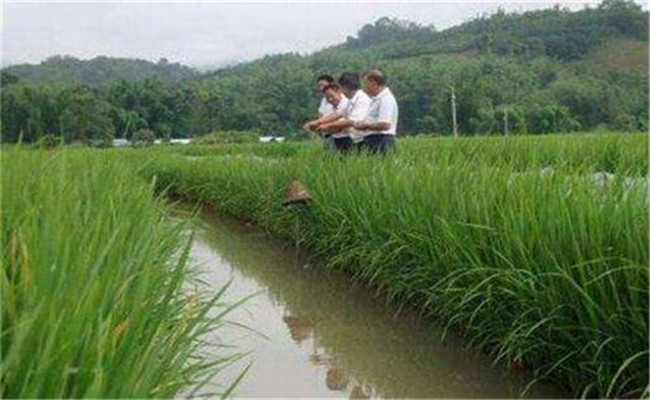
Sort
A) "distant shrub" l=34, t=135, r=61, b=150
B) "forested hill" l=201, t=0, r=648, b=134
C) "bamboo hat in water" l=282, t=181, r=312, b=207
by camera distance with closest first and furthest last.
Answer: "distant shrub" l=34, t=135, r=61, b=150
"bamboo hat in water" l=282, t=181, r=312, b=207
"forested hill" l=201, t=0, r=648, b=134

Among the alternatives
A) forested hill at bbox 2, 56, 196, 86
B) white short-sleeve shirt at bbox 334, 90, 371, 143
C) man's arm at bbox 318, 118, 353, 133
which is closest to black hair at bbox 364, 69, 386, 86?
white short-sleeve shirt at bbox 334, 90, 371, 143

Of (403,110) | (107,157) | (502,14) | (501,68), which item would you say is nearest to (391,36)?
(502,14)

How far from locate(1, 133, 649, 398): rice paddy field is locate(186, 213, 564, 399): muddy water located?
10cm

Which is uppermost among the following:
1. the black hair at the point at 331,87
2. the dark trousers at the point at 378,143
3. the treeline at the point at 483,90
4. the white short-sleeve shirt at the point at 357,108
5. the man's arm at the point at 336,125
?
the black hair at the point at 331,87

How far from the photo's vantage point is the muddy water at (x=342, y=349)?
273cm

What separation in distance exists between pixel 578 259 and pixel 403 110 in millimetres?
Result: 44678

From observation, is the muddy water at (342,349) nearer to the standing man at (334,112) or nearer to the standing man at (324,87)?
the standing man at (334,112)

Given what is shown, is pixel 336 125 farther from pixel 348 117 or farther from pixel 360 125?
pixel 360 125

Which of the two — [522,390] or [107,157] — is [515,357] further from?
[107,157]

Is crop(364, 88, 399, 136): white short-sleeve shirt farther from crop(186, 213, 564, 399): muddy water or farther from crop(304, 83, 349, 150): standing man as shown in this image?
crop(186, 213, 564, 399): muddy water

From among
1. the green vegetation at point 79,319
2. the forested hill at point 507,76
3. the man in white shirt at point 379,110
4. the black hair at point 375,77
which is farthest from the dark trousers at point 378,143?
the forested hill at point 507,76

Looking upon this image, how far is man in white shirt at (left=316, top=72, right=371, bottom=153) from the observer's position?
638 cm

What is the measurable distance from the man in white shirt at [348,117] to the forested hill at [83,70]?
298 inches

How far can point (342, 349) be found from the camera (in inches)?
128
